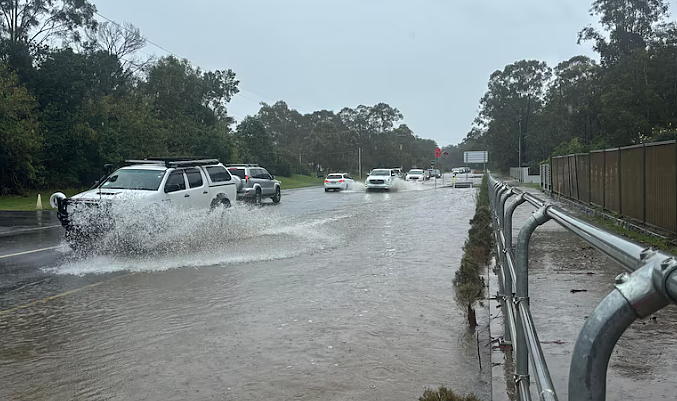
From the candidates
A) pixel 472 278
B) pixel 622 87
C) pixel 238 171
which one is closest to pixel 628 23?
pixel 622 87

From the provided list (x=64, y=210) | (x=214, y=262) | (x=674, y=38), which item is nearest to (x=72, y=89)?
(x=64, y=210)

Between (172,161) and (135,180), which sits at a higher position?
(172,161)

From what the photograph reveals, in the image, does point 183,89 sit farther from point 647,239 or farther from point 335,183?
point 647,239

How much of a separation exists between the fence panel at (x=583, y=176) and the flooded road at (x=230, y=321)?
8.63m

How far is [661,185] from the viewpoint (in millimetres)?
11750

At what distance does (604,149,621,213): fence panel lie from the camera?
608 inches

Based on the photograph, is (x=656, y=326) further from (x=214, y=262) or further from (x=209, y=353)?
(x=214, y=262)

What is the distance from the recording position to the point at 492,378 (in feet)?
15.8

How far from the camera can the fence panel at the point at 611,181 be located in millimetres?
15437

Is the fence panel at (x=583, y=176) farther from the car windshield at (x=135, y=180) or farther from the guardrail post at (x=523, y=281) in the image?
the guardrail post at (x=523, y=281)

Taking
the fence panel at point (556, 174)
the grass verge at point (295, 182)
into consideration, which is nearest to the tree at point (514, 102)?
the grass verge at point (295, 182)

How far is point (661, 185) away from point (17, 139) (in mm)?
32483

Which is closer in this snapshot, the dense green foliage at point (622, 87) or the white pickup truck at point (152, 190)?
the white pickup truck at point (152, 190)

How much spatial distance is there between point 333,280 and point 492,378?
4.58 metres
